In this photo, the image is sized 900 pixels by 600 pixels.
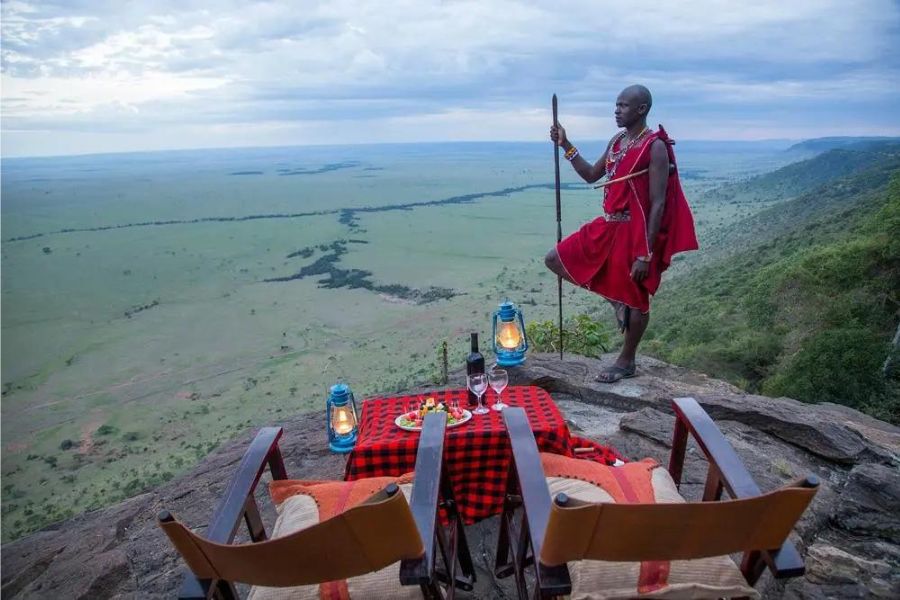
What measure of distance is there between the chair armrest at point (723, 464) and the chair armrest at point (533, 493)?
53 cm

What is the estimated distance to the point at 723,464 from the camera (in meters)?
1.91

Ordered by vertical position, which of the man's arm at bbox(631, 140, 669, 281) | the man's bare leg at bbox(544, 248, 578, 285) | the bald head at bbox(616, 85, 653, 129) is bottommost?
the man's bare leg at bbox(544, 248, 578, 285)

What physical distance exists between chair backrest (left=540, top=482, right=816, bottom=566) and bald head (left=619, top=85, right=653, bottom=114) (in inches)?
104

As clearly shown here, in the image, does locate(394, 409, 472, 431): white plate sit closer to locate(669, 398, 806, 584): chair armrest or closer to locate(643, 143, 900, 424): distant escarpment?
locate(669, 398, 806, 584): chair armrest

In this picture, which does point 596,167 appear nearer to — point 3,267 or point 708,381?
point 708,381

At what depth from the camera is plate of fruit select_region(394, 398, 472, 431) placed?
8.38 feet

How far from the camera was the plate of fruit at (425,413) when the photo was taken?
255 cm

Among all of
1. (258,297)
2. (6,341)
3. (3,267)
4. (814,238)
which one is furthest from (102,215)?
(814,238)

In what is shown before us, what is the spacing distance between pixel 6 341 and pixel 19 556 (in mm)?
38416

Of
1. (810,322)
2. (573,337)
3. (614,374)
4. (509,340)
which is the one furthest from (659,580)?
(810,322)

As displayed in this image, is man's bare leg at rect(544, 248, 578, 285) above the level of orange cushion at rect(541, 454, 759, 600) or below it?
above

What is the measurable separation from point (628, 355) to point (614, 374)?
165 millimetres

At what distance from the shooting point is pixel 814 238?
758 inches

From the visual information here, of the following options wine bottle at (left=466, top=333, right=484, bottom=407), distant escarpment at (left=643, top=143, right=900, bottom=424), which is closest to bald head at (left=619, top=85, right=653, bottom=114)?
wine bottle at (left=466, top=333, right=484, bottom=407)
